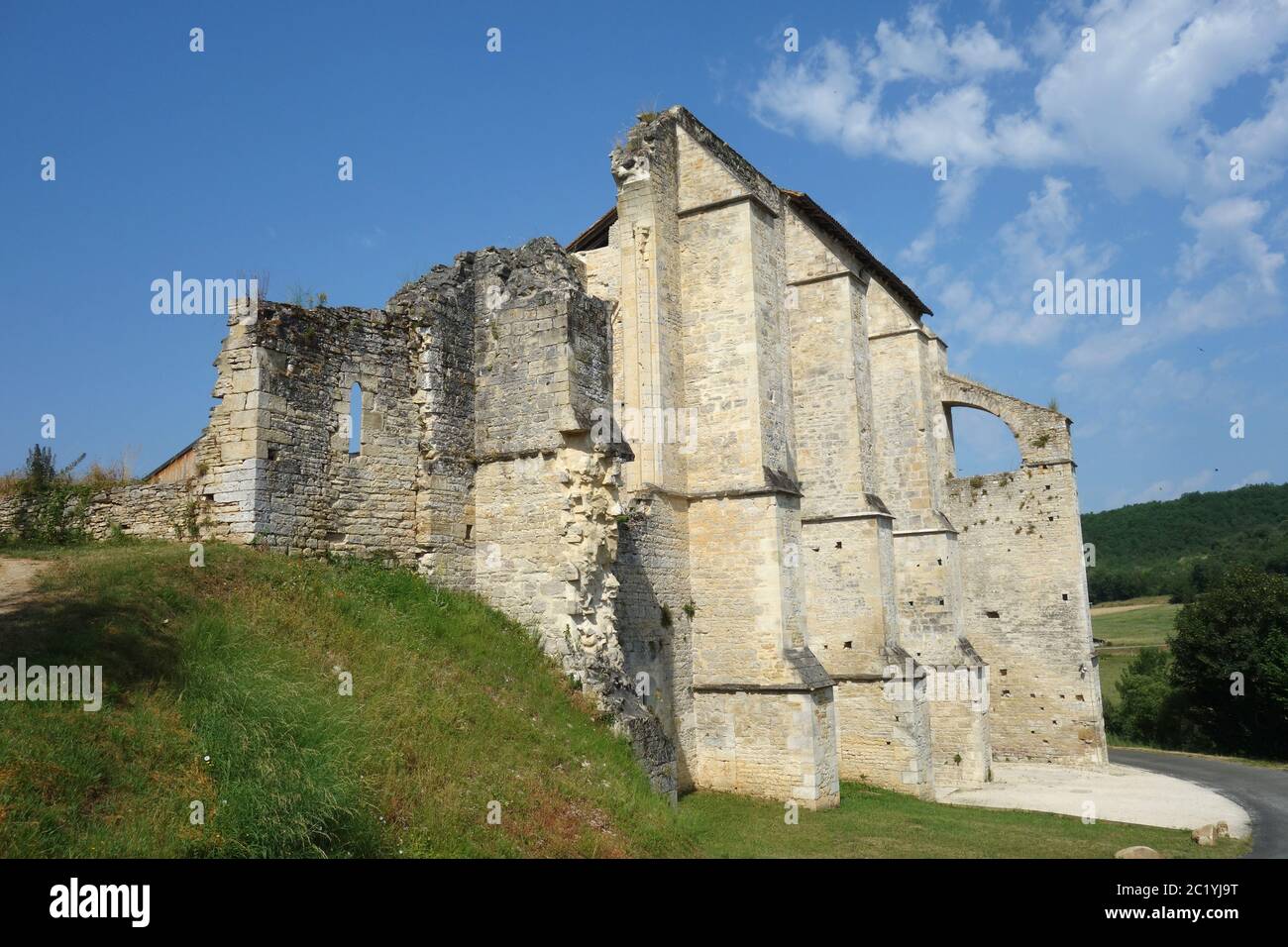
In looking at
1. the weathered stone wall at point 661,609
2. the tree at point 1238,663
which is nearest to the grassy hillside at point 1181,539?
the tree at point 1238,663

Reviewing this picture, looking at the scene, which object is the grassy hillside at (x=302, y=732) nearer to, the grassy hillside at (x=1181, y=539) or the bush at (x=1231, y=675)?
the bush at (x=1231, y=675)

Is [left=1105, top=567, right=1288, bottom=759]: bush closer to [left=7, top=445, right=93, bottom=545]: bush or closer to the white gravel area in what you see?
the white gravel area

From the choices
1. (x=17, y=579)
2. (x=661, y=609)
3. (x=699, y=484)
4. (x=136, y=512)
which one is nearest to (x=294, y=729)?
(x=17, y=579)

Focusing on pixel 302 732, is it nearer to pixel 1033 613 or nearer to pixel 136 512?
pixel 136 512

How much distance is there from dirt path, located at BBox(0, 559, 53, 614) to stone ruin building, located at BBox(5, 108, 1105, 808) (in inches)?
46.2

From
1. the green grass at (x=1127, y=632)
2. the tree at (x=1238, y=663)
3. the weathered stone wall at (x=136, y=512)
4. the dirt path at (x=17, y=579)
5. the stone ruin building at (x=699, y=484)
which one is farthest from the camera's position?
the green grass at (x=1127, y=632)

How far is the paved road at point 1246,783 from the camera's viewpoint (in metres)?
13.4

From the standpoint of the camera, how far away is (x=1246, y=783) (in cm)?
2031

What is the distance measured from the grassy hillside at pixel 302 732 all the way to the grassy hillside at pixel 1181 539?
197 ft

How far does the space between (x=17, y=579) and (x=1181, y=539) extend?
92968mm

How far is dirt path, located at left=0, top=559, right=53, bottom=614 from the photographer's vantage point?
7.41m

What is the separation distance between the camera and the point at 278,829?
18.7 feet
